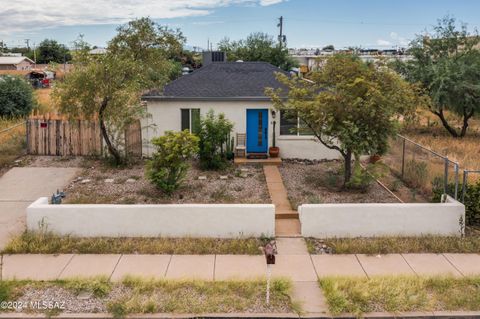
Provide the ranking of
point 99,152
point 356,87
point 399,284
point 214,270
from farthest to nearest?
point 99,152
point 356,87
point 214,270
point 399,284

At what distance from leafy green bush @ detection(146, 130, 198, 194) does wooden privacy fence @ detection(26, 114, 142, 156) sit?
17.3 ft

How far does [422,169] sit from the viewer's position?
14672 mm

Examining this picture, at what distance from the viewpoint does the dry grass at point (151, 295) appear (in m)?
7.86

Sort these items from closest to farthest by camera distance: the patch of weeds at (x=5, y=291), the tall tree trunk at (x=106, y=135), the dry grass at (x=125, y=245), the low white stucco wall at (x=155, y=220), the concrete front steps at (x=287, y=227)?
the patch of weeds at (x=5, y=291)
the dry grass at (x=125, y=245)
the low white stucco wall at (x=155, y=220)
the concrete front steps at (x=287, y=227)
the tall tree trunk at (x=106, y=135)

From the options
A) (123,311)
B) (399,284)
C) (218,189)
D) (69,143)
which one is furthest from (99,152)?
(399,284)

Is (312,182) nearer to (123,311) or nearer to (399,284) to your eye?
(399,284)

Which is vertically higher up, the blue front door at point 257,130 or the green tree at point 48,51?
the green tree at point 48,51

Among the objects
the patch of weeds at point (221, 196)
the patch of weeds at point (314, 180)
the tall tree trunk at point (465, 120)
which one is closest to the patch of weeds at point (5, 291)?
the patch of weeds at point (221, 196)

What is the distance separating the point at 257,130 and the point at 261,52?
24.3m

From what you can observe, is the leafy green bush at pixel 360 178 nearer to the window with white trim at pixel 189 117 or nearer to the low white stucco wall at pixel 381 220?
the low white stucco wall at pixel 381 220

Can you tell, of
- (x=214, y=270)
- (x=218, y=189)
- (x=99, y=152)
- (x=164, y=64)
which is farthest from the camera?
(x=164, y=64)

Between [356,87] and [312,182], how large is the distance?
343 centimetres

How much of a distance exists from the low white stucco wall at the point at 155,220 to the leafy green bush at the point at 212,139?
549 centimetres

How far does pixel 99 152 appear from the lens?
18312mm
